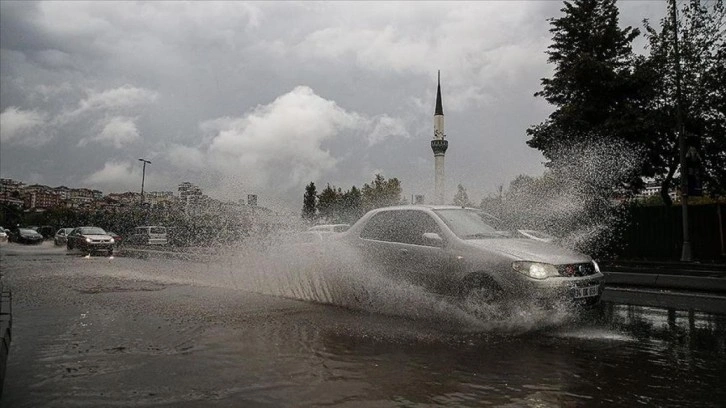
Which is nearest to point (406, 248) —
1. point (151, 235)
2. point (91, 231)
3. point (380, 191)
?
point (91, 231)

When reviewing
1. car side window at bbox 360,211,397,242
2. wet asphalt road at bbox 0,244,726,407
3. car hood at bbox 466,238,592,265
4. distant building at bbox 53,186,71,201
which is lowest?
wet asphalt road at bbox 0,244,726,407

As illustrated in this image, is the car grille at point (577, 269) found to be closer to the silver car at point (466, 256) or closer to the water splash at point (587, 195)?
the silver car at point (466, 256)

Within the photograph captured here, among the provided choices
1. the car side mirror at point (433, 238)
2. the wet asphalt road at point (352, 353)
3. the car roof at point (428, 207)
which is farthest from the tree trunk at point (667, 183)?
the car side mirror at point (433, 238)

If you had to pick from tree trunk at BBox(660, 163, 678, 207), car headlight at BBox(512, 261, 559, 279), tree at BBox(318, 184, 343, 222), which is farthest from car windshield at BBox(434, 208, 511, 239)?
tree at BBox(318, 184, 343, 222)

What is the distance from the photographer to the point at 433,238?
6961mm

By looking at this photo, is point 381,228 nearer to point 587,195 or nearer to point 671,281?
point 671,281

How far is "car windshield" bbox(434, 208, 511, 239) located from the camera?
278 inches

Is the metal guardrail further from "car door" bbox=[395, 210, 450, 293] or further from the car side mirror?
the car side mirror

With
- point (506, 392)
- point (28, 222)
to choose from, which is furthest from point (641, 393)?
point (28, 222)

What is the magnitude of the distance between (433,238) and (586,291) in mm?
2007

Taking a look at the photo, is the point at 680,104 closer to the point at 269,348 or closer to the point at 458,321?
the point at 458,321

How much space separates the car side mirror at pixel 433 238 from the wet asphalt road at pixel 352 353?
0.79 meters

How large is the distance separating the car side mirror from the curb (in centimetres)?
623

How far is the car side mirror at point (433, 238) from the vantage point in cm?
696
